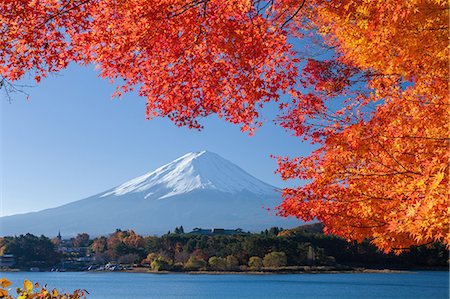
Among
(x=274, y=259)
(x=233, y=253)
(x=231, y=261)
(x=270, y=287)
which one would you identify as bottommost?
(x=270, y=287)

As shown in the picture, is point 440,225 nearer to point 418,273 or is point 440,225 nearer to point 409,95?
point 409,95

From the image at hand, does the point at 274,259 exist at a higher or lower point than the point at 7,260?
higher

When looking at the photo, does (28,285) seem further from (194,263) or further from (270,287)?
(194,263)

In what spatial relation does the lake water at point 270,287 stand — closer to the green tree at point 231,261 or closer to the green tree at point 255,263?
the green tree at point 255,263

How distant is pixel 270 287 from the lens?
5275cm

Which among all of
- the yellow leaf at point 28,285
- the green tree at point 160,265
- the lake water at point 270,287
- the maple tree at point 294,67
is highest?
the maple tree at point 294,67

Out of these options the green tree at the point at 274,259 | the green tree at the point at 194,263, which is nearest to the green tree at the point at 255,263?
the green tree at the point at 274,259

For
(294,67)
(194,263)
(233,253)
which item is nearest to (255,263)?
(233,253)

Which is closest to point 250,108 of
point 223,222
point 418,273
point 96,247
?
point 418,273

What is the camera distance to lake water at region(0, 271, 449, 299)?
46406mm

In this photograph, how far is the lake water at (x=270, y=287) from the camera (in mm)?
46406

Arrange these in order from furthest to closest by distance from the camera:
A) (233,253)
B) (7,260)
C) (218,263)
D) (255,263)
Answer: (7,260), (255,263), (218,263), (233,253)

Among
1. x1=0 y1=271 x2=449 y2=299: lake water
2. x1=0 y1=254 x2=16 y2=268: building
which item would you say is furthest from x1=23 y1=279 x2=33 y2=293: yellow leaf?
x1=0 y1=254 x2=16 y2=268: building

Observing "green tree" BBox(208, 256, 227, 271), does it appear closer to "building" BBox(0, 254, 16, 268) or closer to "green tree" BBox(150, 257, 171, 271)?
"green tree" BBox(150, 257, 171, 271)
